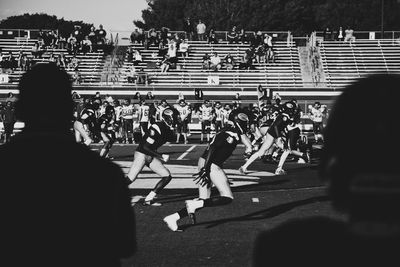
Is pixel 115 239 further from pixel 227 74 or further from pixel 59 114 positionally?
pixel 227 74

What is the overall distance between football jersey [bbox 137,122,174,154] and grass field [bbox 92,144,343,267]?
1003 millimetres

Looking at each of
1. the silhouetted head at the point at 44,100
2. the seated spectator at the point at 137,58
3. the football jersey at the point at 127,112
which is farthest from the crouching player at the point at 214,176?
the seated spectator at the point at 137,58

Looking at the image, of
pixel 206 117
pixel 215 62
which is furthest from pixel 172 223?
pixel 215 62

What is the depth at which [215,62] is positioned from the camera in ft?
130

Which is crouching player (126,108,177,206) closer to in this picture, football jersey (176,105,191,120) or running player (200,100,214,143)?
football jersey (176,105,191,120)

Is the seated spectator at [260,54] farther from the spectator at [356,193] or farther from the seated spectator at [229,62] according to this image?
the spectator at [356,193]

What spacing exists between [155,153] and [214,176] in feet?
6.30

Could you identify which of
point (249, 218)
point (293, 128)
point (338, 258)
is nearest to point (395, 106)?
point (338, 258)

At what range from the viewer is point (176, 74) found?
39.4 meters

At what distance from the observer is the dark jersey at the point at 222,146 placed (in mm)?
11289

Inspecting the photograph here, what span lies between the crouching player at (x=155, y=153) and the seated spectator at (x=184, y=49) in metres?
27.7

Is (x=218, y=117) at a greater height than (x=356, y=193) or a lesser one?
lesser

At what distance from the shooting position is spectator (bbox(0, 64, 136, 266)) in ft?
8.61

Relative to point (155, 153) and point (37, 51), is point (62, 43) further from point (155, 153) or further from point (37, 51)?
point (155, 153)
